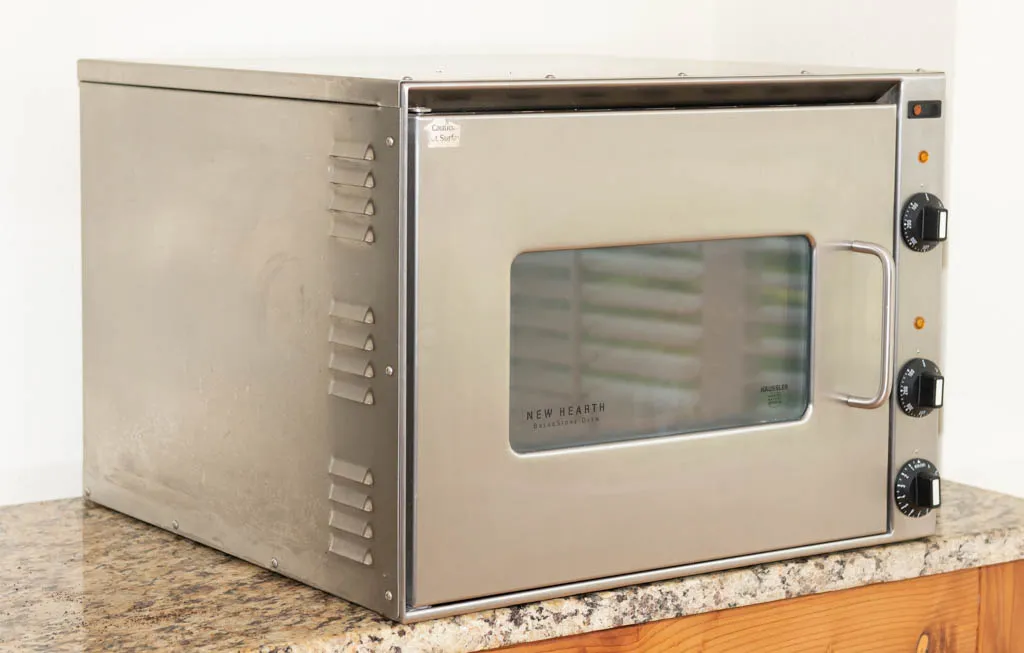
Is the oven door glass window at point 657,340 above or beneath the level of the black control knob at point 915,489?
above

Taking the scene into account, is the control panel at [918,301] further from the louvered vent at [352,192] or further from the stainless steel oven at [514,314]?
the louvered vent at [352,192]

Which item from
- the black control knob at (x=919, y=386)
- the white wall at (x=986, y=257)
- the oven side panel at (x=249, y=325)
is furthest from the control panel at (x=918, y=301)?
the oven side panel at (x=249, y=325)

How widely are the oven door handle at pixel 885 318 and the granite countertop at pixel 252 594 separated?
0.13 meters

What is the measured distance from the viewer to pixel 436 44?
1.45 meters

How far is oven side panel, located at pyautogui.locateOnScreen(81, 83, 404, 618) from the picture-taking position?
3.03 ft

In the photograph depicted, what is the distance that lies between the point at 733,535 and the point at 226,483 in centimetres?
39

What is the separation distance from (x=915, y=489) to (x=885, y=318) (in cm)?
15

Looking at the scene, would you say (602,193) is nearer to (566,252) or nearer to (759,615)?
(566,252)

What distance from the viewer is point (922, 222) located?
109 cm

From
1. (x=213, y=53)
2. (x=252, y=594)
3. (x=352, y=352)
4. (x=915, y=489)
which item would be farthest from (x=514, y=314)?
(x=213, y=53)

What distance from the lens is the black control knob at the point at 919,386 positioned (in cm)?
110

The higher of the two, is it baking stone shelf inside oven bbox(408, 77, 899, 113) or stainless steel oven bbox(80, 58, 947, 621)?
baking stone shelf inside oven bbox(408, 77, 899, 113)

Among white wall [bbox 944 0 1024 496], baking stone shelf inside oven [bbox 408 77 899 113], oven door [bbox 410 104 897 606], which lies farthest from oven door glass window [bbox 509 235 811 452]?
white wall [bbox 944 0 1024 496]

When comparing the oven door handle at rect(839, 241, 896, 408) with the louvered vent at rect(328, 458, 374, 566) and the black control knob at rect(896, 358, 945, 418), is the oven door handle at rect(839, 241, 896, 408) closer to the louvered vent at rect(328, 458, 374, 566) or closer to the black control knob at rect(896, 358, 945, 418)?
the black control knob at rect(896, 358, 945, 418)
